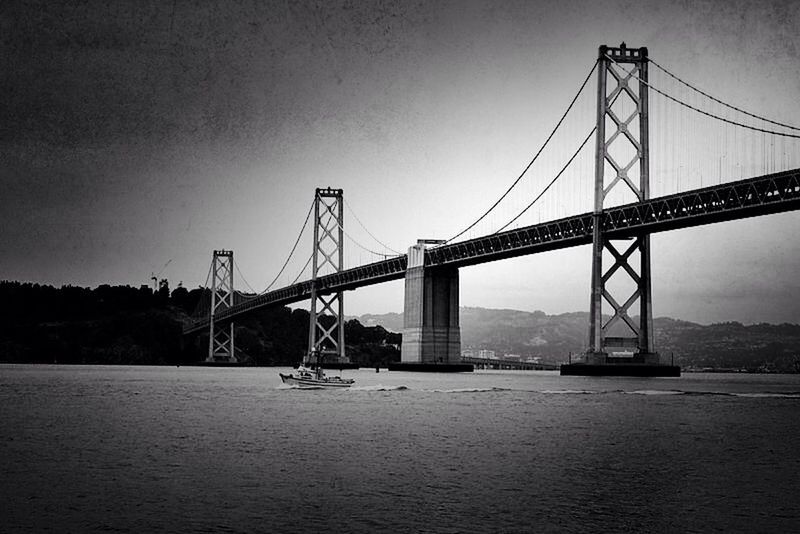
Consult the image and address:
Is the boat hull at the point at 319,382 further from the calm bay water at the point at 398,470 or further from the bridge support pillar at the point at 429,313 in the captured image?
the bridge support pillar at the point at 429,313

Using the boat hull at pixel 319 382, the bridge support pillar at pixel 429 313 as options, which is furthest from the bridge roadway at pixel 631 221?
the boat hull at pixel 319 382

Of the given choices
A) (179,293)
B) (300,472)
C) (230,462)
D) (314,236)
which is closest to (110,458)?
(230,462)

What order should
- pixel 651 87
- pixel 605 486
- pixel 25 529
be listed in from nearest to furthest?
pixel 25 529 → pixel 605 486 → pixel 651 87

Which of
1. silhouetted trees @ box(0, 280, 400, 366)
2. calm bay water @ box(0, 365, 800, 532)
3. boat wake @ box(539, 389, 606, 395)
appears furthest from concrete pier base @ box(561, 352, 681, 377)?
silhouetted trees @ box(0, 280, 400, 366)

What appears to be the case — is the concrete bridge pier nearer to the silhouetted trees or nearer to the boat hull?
the boat hull

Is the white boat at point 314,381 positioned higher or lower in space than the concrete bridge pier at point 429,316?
lower

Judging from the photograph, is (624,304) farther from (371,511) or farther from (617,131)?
(371,511)
